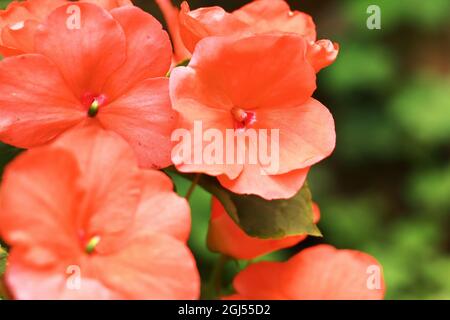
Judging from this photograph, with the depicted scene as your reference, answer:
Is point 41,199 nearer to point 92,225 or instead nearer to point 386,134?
point 92,225

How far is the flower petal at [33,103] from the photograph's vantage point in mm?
535

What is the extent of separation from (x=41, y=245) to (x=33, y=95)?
0.13 meters

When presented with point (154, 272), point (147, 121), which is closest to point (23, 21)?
point (147, 121)

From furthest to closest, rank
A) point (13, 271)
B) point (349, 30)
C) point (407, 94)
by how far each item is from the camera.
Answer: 1. point (349, 30)
2. point (407, 94)
3. point (13, 271)

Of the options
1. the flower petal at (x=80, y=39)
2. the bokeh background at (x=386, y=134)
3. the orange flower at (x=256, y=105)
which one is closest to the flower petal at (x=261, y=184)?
the orange flower at (x=256, y=105)

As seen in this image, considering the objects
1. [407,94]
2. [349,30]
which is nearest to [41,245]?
[407,94]

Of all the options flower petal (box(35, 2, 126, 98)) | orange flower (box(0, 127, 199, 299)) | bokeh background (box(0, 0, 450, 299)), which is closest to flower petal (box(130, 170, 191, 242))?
orange flower (box(0, 127, 199, 299))

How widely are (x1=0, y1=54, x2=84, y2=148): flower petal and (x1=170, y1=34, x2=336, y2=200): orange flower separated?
76 millimetres

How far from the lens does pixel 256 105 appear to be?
59 centimetres

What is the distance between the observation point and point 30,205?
1.45 ft

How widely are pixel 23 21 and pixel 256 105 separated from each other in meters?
0.17

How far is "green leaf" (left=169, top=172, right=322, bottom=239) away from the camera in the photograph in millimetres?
591

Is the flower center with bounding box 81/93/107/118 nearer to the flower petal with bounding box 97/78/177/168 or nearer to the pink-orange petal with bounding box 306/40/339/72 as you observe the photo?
the flower petal with bounding box 97/78/177/168
